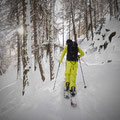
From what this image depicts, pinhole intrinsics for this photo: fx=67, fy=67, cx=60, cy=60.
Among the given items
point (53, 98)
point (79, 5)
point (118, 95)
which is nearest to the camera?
point (118, 95)

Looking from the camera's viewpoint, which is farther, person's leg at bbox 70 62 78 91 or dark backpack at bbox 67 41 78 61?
dark backpack at bbox 67 41 78 61

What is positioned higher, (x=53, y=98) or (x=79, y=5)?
(x=79, y=5)

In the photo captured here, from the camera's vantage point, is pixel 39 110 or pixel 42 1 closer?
pixel 39 110

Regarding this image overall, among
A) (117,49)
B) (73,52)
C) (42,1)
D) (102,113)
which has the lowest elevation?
(102,113)

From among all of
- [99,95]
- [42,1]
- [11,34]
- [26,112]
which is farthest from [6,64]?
[99,95]

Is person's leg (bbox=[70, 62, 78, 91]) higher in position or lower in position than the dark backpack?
lower

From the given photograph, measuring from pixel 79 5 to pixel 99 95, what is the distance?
51.5ft

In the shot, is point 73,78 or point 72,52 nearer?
point 73,78

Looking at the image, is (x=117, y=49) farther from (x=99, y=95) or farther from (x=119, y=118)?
(x=119, y=118)

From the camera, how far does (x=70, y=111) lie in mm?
2252

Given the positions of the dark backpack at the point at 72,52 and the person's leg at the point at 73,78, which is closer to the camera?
the person's leg at the point at 73,78

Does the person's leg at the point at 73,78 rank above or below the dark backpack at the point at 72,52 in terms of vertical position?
below

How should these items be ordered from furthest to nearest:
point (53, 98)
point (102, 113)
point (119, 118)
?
point (53, 98), point (102, 113), point (119, 118)

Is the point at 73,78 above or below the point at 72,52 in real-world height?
below
